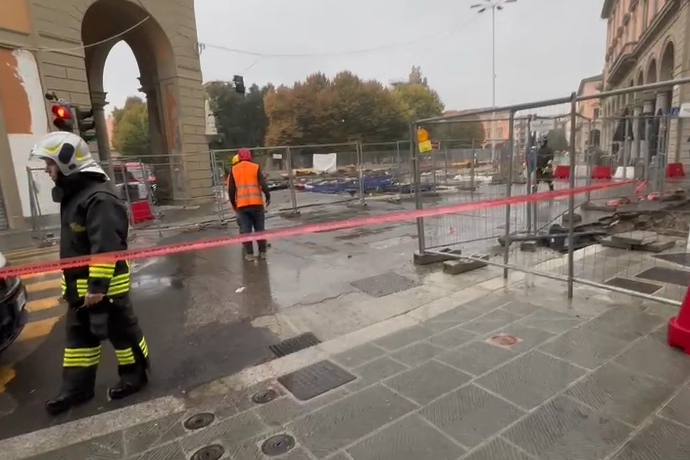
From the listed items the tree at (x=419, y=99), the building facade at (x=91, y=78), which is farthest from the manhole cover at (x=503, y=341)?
the tree at (x=419, y=99)

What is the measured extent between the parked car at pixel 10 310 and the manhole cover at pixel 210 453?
226 cm

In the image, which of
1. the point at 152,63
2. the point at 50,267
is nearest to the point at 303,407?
the point at 50,267

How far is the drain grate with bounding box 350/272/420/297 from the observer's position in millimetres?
5242

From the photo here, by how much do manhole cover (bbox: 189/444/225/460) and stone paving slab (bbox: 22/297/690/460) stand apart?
0.15ft

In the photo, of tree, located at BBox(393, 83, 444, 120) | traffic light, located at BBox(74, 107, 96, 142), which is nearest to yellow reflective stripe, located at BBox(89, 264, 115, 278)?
traffic light, located at BBox(74, 107, 96, 142)

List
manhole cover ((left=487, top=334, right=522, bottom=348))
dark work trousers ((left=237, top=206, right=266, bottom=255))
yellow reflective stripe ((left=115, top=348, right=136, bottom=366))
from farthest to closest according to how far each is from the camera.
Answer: dark work trousers ((left=237, top=206, right=266, bottom=255)) → manhole cover ((left=487, top=334, right=522, bottom=348)) → yellow reflective stripe ((left=115, top=348, right=136, bottom=366))

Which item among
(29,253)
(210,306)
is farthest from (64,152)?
(29,253)

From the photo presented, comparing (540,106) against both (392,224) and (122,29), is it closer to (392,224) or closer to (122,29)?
(392,224)

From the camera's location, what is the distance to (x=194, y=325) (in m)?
4.64

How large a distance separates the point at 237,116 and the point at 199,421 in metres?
51.3

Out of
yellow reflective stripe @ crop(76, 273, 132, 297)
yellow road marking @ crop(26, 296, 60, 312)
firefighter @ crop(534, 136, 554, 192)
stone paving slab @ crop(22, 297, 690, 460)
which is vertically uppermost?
firefighter @ crop(534, 136, 554, 192)

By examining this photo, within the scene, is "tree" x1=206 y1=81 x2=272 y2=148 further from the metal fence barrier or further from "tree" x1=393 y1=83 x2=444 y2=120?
the metal fence barrier

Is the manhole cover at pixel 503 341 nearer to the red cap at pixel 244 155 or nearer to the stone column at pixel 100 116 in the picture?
the red cap at pixel 244 155

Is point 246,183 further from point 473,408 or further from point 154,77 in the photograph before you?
point 154,77
